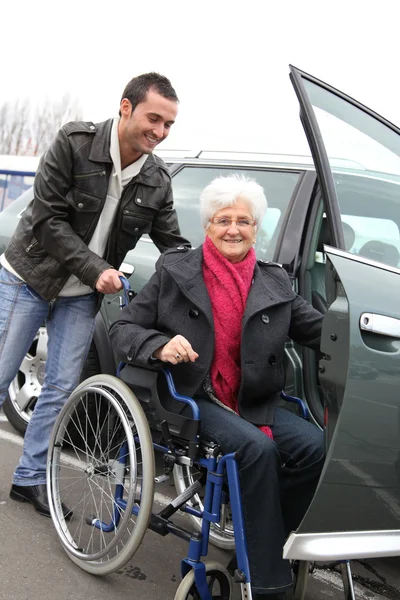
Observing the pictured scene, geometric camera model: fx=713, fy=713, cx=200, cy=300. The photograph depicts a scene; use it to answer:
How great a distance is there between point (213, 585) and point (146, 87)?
1.86 meters

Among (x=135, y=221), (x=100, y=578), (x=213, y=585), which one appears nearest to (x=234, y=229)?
(x=135, y=221)

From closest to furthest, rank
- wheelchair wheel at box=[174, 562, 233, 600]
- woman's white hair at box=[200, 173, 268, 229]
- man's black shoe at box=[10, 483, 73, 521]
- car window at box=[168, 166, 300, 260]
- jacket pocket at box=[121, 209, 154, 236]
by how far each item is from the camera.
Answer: wheelchair wheel at box=[174, 562, 233, 600] < woman's white hair at box=[200, 173, 268, 229] < jacket pocket at box=[121, 209, 154, 236] < man's black shoe at box=[10, 483, 73, 521] < car window at box=[168, 166, 300, 260]

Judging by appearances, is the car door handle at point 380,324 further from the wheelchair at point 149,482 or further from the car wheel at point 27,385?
the car wheel at point 27,385

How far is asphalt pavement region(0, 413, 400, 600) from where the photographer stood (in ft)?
8.40

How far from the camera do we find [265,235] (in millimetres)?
3385

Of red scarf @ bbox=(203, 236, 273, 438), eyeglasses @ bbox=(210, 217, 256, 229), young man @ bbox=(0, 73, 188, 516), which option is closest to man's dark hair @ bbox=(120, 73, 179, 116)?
young man @ bbox=(0, 73, 188, 516)

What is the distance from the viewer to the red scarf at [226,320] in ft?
8.14

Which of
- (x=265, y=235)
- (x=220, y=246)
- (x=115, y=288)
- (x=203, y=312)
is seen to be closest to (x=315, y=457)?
(x=203, y=312)

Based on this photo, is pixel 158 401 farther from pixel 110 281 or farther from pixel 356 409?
pixel 356 409

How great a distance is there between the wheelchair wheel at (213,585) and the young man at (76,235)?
103cm

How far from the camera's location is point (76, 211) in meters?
2.94

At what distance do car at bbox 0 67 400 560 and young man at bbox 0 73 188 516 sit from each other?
0.63 m

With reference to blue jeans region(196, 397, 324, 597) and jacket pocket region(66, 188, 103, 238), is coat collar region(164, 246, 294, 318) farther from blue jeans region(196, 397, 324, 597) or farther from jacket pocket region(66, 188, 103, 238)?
jacket pocket region(66, 188, 103, 238)

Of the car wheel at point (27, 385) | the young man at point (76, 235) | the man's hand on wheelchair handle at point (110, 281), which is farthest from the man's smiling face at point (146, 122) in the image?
the car wheel at point (27, 385)
